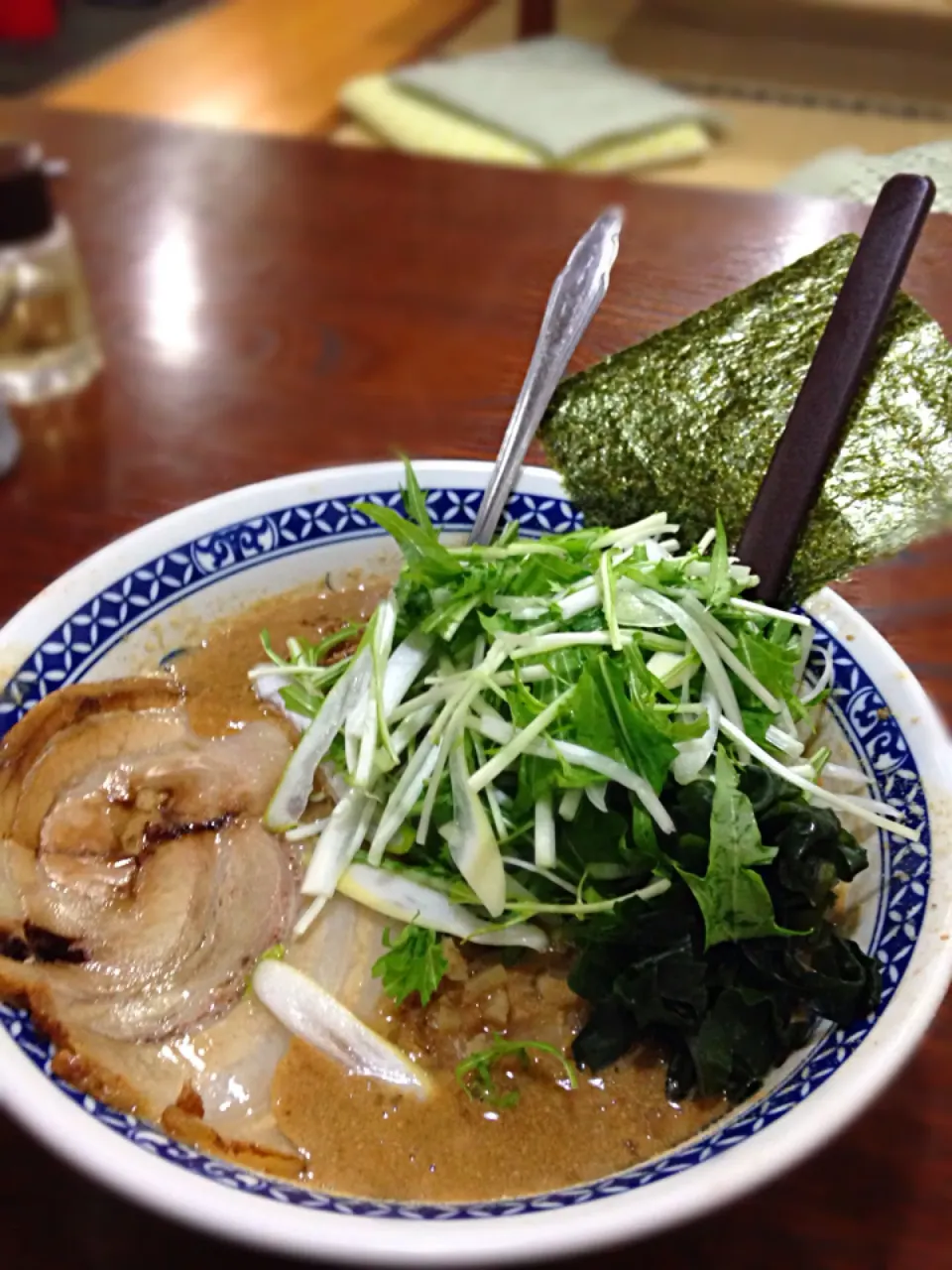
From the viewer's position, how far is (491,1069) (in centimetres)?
79

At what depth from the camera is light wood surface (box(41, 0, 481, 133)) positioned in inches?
111

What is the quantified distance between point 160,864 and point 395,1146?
11.1 inches

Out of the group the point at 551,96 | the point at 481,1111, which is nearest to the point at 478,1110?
the point at 481,1111

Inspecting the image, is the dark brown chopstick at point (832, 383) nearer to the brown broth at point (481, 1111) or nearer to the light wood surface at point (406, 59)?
the brown broth at point (481, 1111)

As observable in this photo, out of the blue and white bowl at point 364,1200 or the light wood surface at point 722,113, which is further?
the light wood surface at point 722,113

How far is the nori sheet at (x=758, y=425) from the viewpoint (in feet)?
2.63

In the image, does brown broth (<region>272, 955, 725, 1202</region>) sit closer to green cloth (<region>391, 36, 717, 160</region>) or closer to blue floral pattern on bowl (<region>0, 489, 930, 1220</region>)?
blue floral pattern on bowl (<region>0, 489, 930, 1220</region>)

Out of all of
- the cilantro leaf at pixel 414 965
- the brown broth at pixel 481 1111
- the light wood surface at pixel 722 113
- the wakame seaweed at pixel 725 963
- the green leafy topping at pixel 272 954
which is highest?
the light wood surface at pixel 722 113

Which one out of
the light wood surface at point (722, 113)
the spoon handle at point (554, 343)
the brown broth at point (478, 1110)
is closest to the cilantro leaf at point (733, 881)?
the brown broth at point (478, 1110)

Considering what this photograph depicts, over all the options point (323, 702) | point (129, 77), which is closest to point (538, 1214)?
point (323, 702)

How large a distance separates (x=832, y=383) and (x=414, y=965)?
56 cm

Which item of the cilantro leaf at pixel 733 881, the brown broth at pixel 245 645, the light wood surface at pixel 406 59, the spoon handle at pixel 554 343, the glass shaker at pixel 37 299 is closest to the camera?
the cilantro leaf at pixel 733 881

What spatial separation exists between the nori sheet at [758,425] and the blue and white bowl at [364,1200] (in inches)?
2.0

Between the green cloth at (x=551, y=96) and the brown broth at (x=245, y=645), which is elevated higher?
the green cloth at (x=551, y=96)
